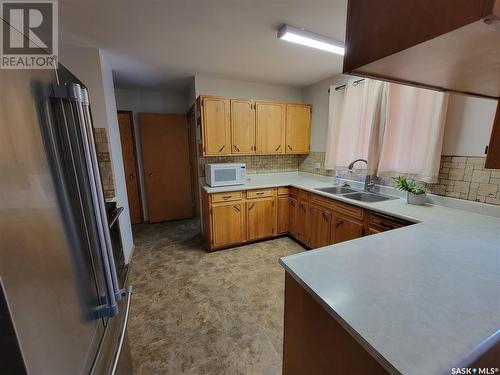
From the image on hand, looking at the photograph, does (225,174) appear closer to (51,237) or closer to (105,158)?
→ (105,158)

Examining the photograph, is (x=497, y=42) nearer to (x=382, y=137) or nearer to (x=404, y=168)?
(x=404, y=168)

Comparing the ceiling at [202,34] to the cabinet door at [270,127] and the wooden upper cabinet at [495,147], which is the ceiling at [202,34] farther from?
the wooden upper cabinet at [495,147]

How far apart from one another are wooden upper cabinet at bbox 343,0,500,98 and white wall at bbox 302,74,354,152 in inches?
105

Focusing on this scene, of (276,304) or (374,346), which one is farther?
(276,304)

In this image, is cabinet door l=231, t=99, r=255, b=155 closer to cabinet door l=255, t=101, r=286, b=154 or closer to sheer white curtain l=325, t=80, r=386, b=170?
cabinet door l=255, t=101, r=286, b=154

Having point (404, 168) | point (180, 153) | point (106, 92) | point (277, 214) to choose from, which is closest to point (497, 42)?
point (404, 168)

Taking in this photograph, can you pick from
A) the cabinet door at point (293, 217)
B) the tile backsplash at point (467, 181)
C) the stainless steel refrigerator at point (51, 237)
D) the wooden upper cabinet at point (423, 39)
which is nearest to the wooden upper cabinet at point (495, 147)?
the wooden upper cabinet at point (423, 39)

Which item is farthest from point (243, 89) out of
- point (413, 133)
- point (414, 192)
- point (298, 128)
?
point (414, 192)

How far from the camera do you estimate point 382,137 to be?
255cm

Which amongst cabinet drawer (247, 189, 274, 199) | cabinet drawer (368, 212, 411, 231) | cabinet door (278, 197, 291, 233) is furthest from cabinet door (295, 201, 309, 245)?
cabinet drawer (368, 212, 411, 231)

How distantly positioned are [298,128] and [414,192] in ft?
6.71

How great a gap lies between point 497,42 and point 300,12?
1.48 metres

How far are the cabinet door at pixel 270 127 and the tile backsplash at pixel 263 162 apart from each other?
13.0 inches

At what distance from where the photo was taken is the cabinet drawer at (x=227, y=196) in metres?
2.92
